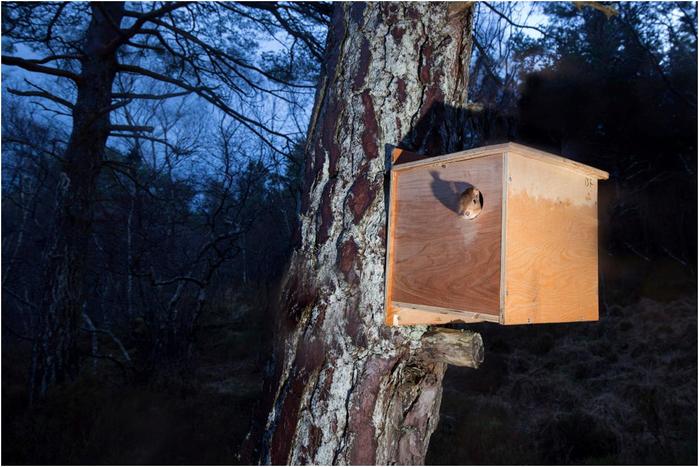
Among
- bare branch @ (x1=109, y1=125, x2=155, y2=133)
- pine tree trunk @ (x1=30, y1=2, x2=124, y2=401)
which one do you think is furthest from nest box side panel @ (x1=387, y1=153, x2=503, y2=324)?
pine tree trunk @ (x1=30, y1=2, x2=124, y2=401)

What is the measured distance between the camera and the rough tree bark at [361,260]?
1731mm

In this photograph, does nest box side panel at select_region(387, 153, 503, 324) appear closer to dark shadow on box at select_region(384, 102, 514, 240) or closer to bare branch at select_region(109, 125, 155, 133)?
dark shadow on box at select_region(384, 102, 514, 240)

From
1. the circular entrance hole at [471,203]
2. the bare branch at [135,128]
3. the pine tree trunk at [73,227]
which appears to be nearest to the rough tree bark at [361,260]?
the circular entrance hole at [471,203]

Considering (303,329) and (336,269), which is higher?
(336,269)

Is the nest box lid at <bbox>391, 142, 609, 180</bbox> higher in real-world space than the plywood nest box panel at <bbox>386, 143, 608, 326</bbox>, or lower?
higher

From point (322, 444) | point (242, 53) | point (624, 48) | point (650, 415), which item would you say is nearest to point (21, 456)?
point (322, 444)

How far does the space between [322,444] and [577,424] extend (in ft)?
17.0

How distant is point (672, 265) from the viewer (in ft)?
38.3

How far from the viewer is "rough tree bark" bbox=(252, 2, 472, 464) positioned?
1731 millimetres

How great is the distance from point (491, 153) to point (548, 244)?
0.41m

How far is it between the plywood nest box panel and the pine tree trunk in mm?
4922

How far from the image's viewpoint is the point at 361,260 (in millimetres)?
1774

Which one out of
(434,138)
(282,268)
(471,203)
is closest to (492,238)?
(471,203)

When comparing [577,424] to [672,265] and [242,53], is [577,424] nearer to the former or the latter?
[242,53]
